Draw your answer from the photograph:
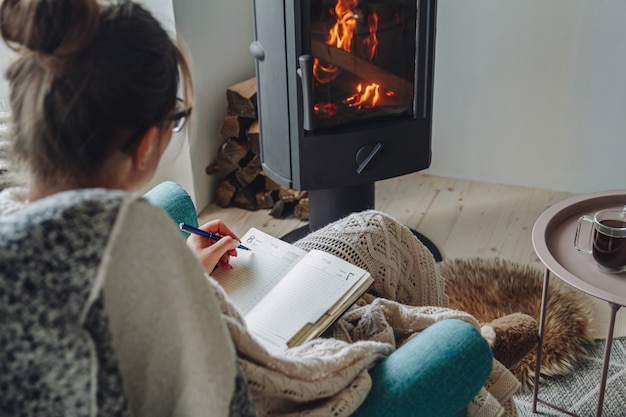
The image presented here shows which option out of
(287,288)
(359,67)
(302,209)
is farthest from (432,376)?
(302,209)

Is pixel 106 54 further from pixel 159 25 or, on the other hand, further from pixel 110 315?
pixel 110 315

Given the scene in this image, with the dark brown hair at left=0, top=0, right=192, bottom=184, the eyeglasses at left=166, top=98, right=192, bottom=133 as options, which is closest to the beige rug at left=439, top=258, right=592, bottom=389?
the eyeglasses at left=166, top=98, right=192, bottom=133

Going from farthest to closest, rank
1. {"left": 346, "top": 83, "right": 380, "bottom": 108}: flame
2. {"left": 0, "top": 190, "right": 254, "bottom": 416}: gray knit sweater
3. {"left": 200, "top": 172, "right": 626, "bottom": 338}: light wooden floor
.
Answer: {"left": 200, "top": 172, "right": 626, "bottom": 338}: light wooden floor → {"left": 346, "top": 83, "right": 380, "bottom": 108}: flame → {"left": 0, "top": 190, "right": 254, "bottom": 416}: gray knit sweater

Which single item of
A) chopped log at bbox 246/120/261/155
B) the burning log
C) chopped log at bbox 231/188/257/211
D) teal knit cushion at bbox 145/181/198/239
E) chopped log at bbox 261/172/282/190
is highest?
the burning log

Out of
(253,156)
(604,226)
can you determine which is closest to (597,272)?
(604,226)

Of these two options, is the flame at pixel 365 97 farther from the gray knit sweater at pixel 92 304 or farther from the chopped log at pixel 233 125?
the gray knit sweater at pixel 92 304

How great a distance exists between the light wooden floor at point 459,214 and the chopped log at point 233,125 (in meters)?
0.29

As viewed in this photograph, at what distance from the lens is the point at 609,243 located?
1.30 meters

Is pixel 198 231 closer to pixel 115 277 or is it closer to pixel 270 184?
pixel 115 277

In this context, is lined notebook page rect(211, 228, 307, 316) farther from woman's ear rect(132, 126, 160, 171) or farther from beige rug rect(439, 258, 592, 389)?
beige rug rect(439, 258, 592, 389)

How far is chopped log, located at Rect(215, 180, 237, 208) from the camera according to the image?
Result: 2492 mm

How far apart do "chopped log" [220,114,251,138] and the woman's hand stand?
1.05 m

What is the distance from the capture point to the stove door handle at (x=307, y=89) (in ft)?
5.59

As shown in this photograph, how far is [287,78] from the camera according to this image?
1781 mm
